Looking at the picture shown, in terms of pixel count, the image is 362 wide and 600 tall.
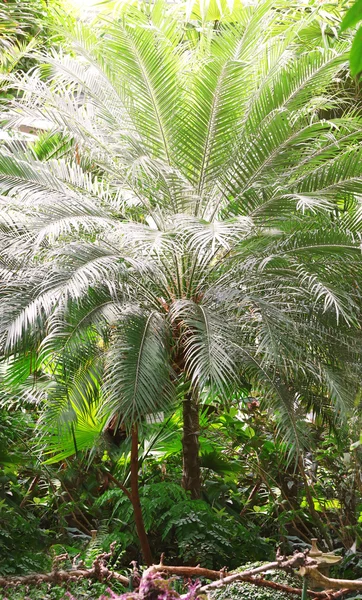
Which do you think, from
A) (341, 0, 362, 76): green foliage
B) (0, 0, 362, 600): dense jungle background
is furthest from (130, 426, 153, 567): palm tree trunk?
(341, 0, 362, 76): green foliage

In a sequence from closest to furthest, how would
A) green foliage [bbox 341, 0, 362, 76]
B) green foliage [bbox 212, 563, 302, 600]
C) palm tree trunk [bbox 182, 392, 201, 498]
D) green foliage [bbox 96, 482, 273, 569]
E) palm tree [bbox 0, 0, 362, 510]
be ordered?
green foliage [bbox 341, 0, 362, 76] < green foliage [bbox 212, 563, 302, 600] < palm tree [bbox 0, 0, 362, 510] < green foliage [bbox 96, 482, 273, 569] < palm tree trunk [bbox 182, 392, 201, 498]

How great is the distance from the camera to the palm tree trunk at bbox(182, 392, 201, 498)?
409 cm

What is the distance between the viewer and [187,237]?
3.76 meters

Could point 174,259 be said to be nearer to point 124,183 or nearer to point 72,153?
point 124,183

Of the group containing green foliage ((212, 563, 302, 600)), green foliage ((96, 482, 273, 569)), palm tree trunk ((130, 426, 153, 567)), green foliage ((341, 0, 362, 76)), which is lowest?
green foliage ((96, 482, 273, 569))

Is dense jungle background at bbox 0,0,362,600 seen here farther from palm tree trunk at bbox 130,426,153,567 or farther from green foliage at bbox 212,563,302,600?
green foliage at bbox 212,563,302,600

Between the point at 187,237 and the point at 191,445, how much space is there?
1188mm

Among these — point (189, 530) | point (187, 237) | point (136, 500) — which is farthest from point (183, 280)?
point (189, 530)

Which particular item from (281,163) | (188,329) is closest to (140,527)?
(188,329)

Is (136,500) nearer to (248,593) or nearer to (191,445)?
(191,445)

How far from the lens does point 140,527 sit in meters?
3.79

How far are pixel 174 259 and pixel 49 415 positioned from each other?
1.06 m

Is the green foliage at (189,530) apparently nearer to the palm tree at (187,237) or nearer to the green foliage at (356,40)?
the palm tree at (187,237)

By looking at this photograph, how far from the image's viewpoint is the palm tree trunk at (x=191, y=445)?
4.09 metres
